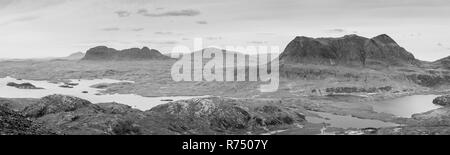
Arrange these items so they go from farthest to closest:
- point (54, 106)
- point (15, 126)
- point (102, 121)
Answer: point (54, 106) → point (102, 121) → point (15, 126)

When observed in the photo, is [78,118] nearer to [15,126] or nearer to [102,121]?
[102,121]

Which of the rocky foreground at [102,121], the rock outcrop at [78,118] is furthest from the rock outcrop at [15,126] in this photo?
the rock outcrop at [78,118]

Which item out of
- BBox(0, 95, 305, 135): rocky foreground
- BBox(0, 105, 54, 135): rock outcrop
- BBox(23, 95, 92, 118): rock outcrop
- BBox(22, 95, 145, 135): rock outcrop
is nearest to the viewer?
BBox(0, 105, 54, 135): rock outcrop

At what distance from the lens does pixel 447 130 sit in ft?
490

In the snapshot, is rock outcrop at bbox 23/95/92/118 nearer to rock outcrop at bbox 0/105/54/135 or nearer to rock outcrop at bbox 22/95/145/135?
rock outcrop at bbox 22/95/145/135

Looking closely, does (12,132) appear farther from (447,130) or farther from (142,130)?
(447,130)

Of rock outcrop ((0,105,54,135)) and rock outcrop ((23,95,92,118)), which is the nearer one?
rock outcrop ((0,105,54,135))

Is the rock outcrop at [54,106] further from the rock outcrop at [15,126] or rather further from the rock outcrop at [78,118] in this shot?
the rock outcrop at [15,126]

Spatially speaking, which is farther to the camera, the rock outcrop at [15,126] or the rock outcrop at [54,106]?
the rock outcrop at [54,106]

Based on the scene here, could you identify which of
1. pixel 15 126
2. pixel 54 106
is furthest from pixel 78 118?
pixel 15 126

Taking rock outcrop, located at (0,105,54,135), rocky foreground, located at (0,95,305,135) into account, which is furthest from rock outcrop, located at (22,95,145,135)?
rock outcrop, located at (0,105,54,135)
